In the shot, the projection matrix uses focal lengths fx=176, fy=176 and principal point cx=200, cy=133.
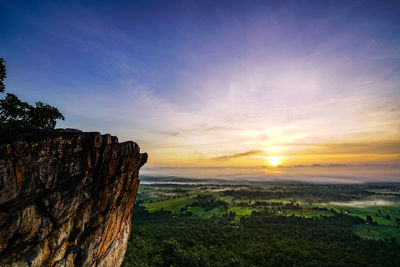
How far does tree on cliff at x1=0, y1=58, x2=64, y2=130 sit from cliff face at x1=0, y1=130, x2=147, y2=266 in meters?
10.6

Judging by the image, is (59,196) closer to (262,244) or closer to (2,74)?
(2,74)

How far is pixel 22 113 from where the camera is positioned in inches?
866

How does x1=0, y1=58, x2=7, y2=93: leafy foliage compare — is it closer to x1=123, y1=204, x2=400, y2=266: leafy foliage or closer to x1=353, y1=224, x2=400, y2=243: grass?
x1=123, y1=204, x2=400, y2=266: leafy foliage

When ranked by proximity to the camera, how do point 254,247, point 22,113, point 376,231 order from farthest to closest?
1. point 376,231
2. point 254,247
3. point 22,113

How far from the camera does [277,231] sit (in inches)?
4818

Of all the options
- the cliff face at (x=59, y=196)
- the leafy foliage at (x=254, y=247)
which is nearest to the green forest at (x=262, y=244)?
the leafy foliage at (x=254, y=247)

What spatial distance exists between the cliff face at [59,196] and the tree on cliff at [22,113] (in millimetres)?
10597

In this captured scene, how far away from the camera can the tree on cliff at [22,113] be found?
2041cm

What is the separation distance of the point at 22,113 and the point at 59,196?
17332 millimetres

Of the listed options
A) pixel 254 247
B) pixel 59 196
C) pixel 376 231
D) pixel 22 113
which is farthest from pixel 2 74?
pixel 376 231

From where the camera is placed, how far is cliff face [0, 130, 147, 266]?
9625 mm

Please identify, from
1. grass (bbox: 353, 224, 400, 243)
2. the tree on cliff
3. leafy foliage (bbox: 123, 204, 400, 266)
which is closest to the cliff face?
the tree on cliff

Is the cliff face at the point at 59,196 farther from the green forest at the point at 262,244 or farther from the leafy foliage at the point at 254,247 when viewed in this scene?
the leafy foliage at the point at 254,247

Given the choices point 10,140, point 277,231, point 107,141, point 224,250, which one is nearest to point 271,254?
point 224,250
